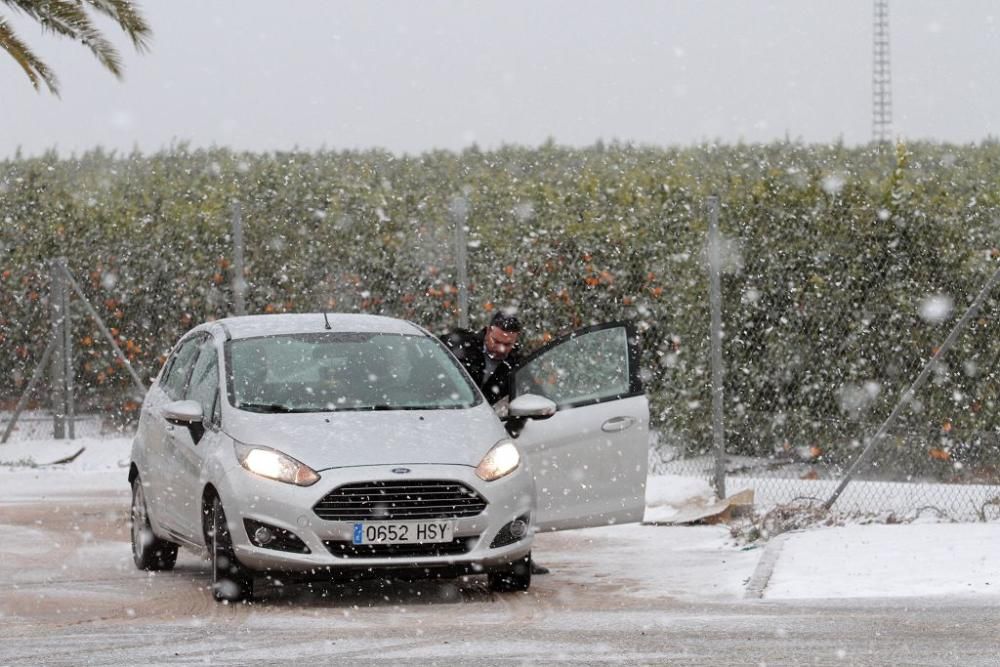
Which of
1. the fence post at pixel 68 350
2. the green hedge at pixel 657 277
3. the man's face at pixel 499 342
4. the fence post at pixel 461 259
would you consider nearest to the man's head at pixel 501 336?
the man's face at pixel 499 342

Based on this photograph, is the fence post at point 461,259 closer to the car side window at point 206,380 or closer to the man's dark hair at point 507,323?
the man's dark hair at point 507,323

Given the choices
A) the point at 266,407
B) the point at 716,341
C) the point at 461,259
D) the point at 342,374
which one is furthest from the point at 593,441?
the point at 461,259

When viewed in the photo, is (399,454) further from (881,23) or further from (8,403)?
(881,23)

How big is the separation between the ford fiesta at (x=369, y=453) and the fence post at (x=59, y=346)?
25.4 ft

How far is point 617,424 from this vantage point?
414 inches

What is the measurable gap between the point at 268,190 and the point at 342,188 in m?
2.93

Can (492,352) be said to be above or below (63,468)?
above

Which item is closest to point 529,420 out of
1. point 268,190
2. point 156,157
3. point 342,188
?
point 342,188

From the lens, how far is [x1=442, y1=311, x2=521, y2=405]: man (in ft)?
37.0

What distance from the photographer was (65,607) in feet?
30.2

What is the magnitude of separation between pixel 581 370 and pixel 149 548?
9.64 feet

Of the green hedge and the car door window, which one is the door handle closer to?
the car door window

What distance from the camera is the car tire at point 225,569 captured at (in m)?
9.26

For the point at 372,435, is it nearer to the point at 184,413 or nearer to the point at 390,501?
the point at 390,501
